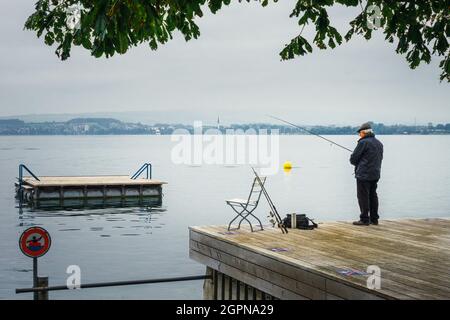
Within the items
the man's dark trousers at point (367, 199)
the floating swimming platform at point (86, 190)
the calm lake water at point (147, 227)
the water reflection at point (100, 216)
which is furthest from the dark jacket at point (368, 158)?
the floating swimming platform at point (86, 190)

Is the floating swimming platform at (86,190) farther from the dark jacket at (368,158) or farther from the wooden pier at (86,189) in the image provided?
the dark jacket at (368,158)

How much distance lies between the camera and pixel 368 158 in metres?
11.7

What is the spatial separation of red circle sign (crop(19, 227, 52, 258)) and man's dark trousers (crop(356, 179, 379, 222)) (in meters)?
5.23

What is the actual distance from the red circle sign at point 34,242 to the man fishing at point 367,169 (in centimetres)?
523

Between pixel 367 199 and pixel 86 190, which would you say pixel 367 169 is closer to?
pixel 367 199

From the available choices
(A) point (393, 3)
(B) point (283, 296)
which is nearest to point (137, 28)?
(A) point (393, 3)

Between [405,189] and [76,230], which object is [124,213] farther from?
[405,189]

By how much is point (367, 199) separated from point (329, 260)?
11.1 feet

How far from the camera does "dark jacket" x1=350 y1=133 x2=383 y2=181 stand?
38.0 feet

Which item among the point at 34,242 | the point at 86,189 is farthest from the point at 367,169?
the point at 86,189

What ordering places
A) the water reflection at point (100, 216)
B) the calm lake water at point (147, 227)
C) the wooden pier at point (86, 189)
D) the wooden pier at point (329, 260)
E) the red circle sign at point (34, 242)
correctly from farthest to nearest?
the wooden pier at point (86, 189)
the water reflection at point (100, 216)
the calm lake water at point (147, 227)
the red circle sign at point (34, 242)
the wooden pier at point (329, 260)

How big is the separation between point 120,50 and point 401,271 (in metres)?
4.38

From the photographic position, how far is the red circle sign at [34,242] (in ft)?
33.0

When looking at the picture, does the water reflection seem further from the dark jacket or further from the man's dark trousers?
the dark jacket
